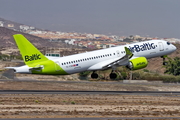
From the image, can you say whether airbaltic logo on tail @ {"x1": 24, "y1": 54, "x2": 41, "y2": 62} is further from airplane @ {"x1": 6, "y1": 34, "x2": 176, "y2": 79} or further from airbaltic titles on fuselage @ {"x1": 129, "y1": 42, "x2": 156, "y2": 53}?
airbaltic titles on fuselage @ {"x1": 129, "y1": 42, "x2": 156, "y2": 53}

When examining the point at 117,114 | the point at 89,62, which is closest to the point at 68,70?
the point at 89,62

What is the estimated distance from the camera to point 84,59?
6084 centimetres

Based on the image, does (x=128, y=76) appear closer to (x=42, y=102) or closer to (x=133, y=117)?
(x=42, y=102)

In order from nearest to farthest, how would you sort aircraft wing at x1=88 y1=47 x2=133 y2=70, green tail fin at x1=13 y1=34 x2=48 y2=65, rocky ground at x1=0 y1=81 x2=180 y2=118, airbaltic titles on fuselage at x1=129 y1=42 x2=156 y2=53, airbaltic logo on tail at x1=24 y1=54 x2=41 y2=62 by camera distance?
rocky ground at x1=0 y1=81 x2=180 y2=118, green tail fin at x1=13 y1=34 x2=48 y2=65, airbaltic logo on tail at x1=24 y1=54 x2=41 y2=62, aircraft wing at x1=88 y1=47 x2=133 y2=70, airbaltic titles on fuselage at x1=129 y1=42 x2=156 y2=53

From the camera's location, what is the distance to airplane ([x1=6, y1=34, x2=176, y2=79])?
192 ft

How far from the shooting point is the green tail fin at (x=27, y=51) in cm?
5716

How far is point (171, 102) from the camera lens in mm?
51969

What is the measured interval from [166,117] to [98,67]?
2602cm

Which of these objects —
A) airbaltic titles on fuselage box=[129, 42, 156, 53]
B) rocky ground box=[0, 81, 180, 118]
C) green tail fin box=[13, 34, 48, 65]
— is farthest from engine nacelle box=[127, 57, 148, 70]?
green tail fin box=[13, 34, 48, 65]

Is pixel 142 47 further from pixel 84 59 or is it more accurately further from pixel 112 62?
pixel 84 59

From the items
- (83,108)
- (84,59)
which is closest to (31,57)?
(84,59)

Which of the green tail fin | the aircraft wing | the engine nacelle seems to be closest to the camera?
the green tail fin

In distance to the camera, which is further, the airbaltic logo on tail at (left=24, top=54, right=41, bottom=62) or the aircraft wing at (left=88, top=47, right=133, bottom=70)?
the aircraft wing at (left=88, top=47, right=133, bottom=70)

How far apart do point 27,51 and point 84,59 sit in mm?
8563
